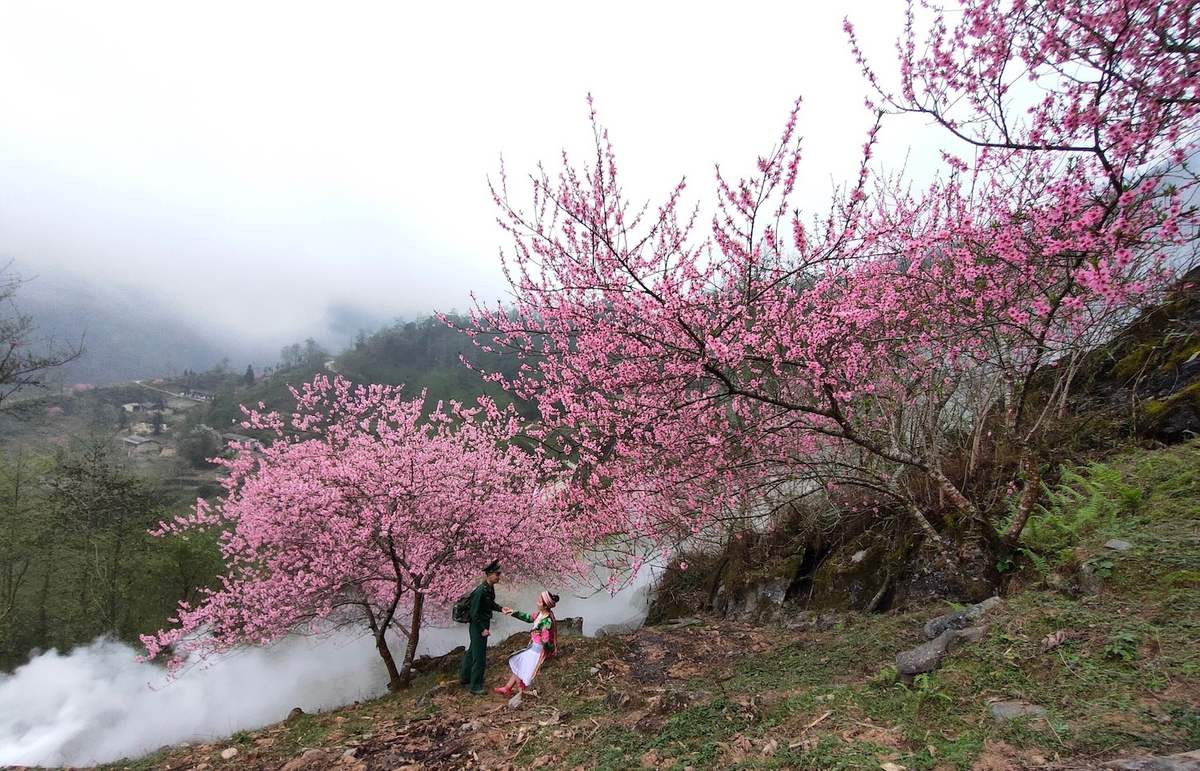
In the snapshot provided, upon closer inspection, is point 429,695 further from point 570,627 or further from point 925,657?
point 925,657

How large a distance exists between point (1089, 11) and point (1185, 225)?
5.18 ft

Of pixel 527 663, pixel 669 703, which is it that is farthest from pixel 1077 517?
pixel 527 663

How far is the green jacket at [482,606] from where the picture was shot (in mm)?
7030

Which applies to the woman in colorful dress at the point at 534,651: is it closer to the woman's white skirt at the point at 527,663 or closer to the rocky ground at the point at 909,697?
the woman's white skirt at the point at 527,663

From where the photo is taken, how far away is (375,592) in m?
11.1

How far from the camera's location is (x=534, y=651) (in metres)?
6.69

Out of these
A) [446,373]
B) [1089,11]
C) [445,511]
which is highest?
[446,373]

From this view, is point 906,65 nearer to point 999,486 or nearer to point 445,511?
point 999,486

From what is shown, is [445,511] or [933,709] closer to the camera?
[933,709]

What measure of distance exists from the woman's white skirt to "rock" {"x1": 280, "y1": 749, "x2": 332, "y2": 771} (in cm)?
216

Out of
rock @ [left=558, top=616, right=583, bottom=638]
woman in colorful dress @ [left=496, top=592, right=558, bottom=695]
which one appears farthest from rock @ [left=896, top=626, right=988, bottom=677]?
rock @ [left=558, top=616, right=583, bottom=638]

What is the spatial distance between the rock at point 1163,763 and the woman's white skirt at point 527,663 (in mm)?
5648

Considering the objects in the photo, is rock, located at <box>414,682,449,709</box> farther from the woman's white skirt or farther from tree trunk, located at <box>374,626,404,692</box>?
tree trunk, located at <box>374,626,404,692</box>

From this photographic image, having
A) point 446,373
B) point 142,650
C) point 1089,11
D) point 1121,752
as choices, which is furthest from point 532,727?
point 446,373
